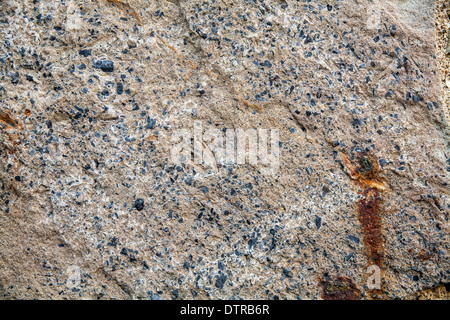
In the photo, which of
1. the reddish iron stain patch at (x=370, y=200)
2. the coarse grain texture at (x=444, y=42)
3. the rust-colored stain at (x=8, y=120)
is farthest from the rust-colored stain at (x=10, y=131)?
the coarse grain texture at (x=444, y=42)

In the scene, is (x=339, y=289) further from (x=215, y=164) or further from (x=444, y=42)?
(x=444, y=42)

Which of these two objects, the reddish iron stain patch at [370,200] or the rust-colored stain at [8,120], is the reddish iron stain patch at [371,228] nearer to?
the reddish iron stain patch at [370,200]

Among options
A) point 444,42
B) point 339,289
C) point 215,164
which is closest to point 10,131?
point 215,164

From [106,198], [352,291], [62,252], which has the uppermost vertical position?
[106,198]

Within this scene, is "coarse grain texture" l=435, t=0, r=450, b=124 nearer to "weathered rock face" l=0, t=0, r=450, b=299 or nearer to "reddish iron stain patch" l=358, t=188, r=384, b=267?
"weathered rock face" l=0, t=0, r=450, b=299

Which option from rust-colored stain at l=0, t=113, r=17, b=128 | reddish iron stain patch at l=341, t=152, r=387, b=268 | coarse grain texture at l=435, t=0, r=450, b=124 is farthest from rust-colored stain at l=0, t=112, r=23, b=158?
coarse grain texture at l=435, t=0, r=450, b=124

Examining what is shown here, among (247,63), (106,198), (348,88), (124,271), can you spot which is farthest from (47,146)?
(348,88)

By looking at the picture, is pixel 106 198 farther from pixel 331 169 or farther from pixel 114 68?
pixel 331 169
